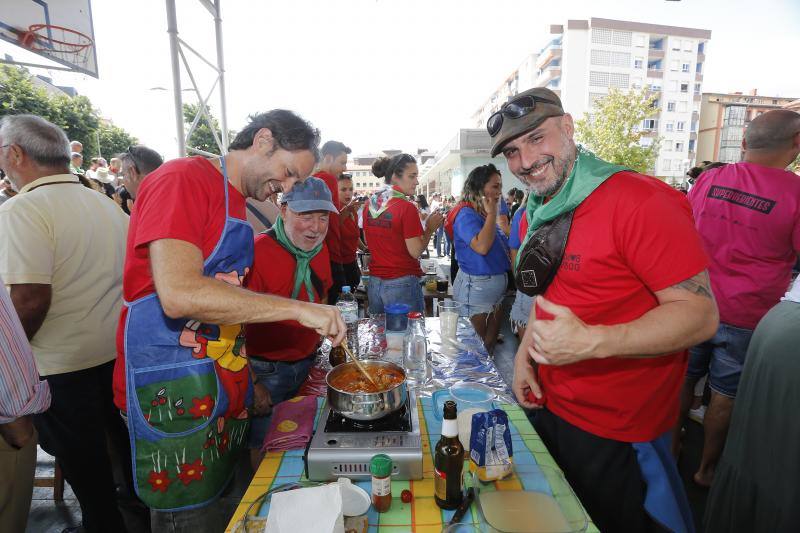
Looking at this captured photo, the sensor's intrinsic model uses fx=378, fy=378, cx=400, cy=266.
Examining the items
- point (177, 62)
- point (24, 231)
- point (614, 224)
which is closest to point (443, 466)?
point (614, 224)

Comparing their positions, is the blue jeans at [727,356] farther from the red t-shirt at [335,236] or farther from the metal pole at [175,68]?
the metal pole at [175,68]

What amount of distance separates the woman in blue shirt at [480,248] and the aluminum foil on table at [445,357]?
1115mm

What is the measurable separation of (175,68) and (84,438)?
4434 mm

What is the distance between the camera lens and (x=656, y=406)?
4.41 ft

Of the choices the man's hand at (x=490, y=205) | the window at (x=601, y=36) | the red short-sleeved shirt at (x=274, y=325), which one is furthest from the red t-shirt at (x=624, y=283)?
the window at (x=601, y=36)

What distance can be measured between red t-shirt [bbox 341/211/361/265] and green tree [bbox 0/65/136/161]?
59.6 ft

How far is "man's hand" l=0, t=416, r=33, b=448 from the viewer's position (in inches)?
53.3

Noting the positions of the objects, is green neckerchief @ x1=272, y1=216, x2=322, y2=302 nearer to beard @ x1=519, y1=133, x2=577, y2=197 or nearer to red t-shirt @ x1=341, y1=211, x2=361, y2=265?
beard @ x1=519, y1=133, x2=577, y2=197

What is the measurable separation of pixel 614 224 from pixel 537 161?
425 mm

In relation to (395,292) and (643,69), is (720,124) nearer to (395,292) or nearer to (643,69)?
(643,69)

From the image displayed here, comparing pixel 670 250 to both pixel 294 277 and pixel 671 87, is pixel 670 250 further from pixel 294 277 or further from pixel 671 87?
pixel 671 87

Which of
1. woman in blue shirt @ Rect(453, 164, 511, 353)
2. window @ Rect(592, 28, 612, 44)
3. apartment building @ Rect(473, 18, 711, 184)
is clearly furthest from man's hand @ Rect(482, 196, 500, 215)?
window @ Rect(592, 28, 612, 44)

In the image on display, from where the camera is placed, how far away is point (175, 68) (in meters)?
4.68

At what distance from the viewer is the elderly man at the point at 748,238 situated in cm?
225
